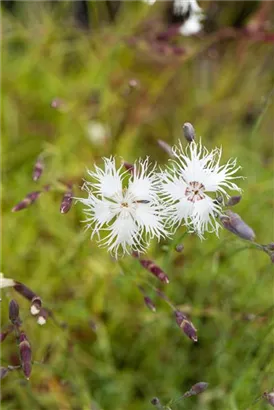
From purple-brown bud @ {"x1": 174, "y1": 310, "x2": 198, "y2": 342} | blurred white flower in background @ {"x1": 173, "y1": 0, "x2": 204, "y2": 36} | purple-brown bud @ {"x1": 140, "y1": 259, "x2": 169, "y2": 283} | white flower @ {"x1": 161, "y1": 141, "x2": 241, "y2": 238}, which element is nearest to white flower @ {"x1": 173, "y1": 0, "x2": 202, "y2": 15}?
blurred white flower in background @ {"x1": 173, "y1": 0, "x2": 204, "y2": 36}

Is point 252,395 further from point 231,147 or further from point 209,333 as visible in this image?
point 231,147

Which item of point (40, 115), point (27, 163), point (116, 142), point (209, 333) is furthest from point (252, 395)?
point (40, 115)

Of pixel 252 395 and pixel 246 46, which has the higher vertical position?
pixel 246 46

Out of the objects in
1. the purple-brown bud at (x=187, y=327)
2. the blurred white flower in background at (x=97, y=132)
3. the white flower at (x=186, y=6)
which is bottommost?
the purple-brown bud at (x=187, y=327)

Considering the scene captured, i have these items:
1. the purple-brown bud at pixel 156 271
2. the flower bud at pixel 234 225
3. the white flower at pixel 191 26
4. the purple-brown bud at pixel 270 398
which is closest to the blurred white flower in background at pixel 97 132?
the white flower at pixel 191 26

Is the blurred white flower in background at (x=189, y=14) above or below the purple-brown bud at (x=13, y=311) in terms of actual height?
above

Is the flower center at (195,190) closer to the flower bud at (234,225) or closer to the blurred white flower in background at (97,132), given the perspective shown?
the flower bud at (234,225)
